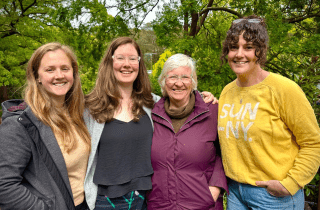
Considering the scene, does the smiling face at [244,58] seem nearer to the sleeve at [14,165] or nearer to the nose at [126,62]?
the nose at [126,62]

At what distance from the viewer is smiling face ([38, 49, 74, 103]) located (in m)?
2.07

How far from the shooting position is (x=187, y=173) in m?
2.26

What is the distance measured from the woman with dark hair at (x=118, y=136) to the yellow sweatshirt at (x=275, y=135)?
0.89 meters

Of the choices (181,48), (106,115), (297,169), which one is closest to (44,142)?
(106,115)

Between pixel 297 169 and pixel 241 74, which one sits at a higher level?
pixel 241 74

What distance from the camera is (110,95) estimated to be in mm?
2545

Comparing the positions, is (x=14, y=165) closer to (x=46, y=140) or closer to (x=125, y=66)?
(x=46, y=140)

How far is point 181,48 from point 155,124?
2.14 m

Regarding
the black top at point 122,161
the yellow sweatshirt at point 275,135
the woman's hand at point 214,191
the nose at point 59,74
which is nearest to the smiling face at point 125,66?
the black top at point 122,161

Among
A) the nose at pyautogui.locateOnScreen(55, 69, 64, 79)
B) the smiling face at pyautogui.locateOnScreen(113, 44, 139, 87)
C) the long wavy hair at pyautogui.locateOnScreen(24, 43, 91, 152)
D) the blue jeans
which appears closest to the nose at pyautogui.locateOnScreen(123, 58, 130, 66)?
the smiling face at pyautogui.locateOnScreen(113, 44, 139, 87)

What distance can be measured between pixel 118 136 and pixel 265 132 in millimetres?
1296

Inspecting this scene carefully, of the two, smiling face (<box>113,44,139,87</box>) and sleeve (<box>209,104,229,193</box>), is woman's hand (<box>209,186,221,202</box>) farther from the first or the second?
smiling face (<box>113,44,139,87</box>)

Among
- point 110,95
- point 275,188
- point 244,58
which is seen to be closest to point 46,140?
point 110,95

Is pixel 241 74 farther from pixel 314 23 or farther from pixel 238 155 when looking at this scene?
pixel 314 23
